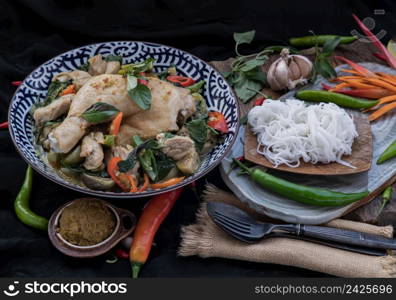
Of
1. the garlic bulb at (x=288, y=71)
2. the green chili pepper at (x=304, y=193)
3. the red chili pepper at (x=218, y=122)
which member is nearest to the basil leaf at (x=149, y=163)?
the red chili pepper at (x=218, y=122)

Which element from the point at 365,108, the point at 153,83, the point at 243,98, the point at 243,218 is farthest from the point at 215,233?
the point at 365,108

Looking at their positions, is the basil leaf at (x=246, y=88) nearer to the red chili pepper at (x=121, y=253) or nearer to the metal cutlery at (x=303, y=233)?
the metal cutlery at (x=303, y=233)

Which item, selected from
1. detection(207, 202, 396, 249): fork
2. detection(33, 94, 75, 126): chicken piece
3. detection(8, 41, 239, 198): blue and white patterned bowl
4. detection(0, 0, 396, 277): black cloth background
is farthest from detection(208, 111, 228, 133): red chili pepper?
detection(33, 94, 75, 126): chicken piece

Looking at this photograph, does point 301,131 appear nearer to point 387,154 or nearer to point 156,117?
point 387,154

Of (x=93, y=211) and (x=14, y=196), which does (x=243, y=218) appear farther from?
(x=14, y=196)

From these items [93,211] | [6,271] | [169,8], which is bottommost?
[6,271]
